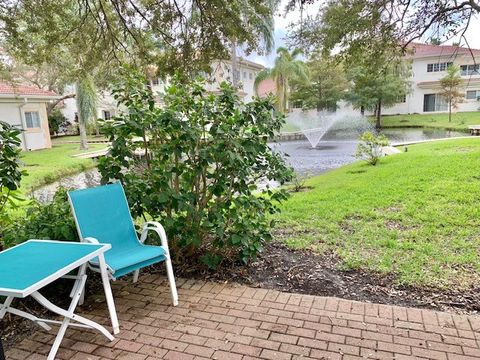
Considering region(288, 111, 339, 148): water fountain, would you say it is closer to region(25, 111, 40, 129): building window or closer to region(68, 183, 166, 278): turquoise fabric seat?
region(25, 111, 40, 129): building window

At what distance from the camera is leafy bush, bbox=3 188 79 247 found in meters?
3.30

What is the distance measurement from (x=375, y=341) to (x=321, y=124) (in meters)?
23.7

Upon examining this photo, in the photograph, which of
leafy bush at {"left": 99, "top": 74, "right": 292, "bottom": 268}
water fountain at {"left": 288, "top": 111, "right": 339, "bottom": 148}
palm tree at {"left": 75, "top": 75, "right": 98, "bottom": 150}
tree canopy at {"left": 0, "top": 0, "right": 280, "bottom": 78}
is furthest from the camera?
water fountain at {"left": 288, "top": 111, "right": 339, "bottom": 148}

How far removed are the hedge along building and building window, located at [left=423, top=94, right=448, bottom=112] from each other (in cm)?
2946

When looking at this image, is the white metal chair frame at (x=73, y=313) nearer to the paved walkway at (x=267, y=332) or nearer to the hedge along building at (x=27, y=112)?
the paved walkway at (x=267, y=332)

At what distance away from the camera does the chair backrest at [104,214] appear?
3176mm

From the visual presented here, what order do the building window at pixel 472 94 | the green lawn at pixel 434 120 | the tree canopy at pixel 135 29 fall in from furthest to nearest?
the building window at pixel 472 94 → the green lawn at pixel 434 120 → the tree canopy at pixel 135 29

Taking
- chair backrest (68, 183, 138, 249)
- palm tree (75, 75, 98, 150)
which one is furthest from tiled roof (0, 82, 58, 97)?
chair backrest (68, 183, 138, 249)

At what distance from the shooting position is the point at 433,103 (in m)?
33.2

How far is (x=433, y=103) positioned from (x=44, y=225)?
3588cm

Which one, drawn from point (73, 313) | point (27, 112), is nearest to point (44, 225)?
point (73, 313)

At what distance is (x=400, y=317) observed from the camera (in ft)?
9.33

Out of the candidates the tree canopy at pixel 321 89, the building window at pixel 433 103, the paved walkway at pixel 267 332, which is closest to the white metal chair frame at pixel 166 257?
the paved walkway at pixel 267 332

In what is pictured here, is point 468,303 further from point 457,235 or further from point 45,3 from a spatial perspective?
point 45,3
